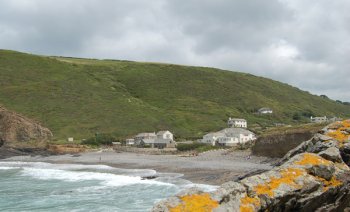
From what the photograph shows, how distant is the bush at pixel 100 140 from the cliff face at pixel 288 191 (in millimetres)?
108069

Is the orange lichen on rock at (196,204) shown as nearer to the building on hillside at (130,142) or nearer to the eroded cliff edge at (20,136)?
the eroded cliff edge at (20,136)

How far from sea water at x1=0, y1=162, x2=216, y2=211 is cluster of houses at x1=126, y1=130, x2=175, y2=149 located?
196 feet

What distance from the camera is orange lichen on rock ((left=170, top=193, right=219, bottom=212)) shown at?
338 inches

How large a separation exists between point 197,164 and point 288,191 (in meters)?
56.0

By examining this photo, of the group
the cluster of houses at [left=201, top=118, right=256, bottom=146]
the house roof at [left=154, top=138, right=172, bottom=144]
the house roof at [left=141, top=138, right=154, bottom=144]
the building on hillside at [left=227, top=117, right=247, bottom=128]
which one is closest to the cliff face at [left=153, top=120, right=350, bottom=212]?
the cluster of houses at [left=201, top=118, right=256, bottom=146]

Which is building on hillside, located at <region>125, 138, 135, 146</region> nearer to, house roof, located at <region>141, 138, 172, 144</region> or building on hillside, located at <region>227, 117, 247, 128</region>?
house roof, located at <region>141, 138, 172, 144</region>

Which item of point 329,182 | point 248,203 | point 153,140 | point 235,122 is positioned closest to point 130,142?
point 153,140

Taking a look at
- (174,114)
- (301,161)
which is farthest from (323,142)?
(174,114)

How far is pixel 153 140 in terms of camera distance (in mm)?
120000

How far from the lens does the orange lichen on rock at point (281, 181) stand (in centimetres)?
952

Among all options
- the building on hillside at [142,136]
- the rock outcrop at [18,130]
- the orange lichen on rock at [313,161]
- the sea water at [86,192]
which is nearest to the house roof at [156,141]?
the building on hillside at [142,136]

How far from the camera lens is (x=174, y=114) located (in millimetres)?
160000

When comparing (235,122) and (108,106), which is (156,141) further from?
(108,106)

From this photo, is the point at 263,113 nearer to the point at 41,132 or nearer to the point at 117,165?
the point at 41,132
